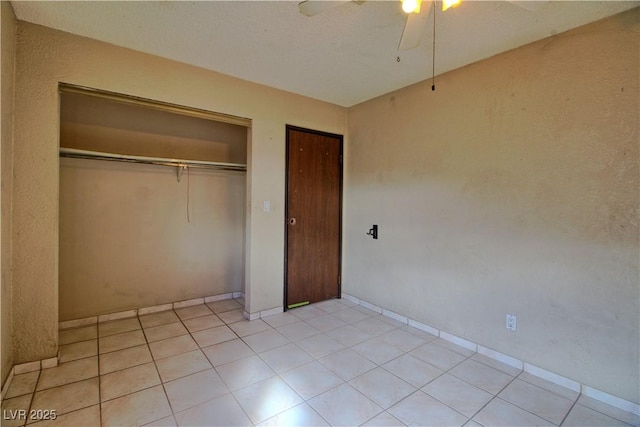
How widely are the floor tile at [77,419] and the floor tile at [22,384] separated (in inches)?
16.6

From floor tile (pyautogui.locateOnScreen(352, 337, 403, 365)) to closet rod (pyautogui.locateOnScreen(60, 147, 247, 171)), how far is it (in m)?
2.39

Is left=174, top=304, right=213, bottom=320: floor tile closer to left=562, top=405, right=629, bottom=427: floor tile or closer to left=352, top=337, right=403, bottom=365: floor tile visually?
left=352, top=337, right=403, bottom=365: floor tile

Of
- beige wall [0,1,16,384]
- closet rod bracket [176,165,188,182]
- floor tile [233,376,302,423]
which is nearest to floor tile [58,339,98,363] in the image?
beige wall [0,1,16,384]

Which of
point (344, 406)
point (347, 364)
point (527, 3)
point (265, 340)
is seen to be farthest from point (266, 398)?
point (527, 3)

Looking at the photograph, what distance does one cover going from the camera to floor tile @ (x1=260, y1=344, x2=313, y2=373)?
89.5 inches


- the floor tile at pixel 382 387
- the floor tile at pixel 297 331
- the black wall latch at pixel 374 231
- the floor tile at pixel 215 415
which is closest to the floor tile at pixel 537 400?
the floor tile at pixel 382 387

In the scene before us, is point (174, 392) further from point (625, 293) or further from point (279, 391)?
point (625, 293)

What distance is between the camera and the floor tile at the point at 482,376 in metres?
2.07

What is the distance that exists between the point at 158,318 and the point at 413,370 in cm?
258

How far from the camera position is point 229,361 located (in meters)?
2.33

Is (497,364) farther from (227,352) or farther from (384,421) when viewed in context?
(227,352)

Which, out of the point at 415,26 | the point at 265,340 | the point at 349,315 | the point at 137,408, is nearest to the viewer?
the point at 415,26

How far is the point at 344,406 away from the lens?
1.84 m

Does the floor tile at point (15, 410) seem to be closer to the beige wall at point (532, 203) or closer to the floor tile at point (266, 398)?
the floor tile at point (266, 398)
